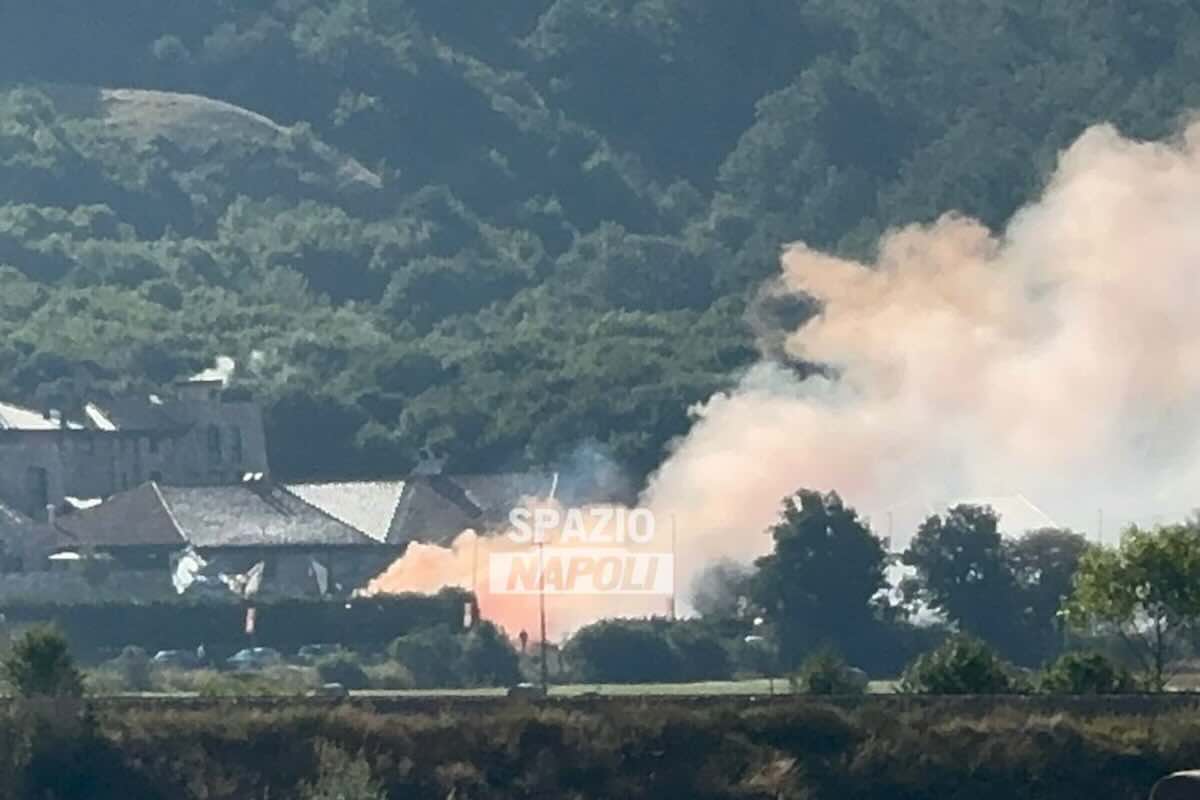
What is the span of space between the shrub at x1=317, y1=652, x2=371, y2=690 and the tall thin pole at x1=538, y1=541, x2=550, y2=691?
388cm

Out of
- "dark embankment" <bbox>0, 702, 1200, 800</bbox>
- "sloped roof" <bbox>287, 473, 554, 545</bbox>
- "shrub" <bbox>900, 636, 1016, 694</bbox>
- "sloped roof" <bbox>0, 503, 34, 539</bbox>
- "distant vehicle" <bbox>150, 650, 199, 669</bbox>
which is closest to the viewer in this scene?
"dark embankment" <bbox>0, 702, 1200, 800</bbox>

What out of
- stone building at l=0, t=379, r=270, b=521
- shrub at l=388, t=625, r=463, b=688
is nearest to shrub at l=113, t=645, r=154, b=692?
shrub at l=388, t=625, r=463, b=688

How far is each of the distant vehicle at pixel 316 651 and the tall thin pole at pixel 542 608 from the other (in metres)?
4.87

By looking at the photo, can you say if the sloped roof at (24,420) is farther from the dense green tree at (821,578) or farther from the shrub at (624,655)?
the shrub at (624,655)

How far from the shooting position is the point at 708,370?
15688 centimetres

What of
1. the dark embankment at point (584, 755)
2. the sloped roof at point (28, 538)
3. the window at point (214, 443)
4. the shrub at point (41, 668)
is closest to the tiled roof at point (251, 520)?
the sloped roof at point (28, 538)

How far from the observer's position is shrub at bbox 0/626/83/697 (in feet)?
274

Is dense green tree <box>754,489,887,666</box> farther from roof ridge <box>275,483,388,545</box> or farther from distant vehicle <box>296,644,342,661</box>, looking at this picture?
roof ridge <box>275,483,388,545</box>

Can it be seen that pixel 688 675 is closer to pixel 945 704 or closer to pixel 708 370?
pixel 945 704

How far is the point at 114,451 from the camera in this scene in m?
149

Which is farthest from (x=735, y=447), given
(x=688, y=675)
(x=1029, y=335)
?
(x=688, y=675)

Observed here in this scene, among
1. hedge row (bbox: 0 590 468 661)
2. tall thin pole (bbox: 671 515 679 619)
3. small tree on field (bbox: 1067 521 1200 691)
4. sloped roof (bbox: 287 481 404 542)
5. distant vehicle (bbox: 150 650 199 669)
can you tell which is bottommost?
small tree on field (bbox: 1067 521 1200 691)

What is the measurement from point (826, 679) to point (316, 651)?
3027 cm

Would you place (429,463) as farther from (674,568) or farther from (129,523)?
(674,568)
